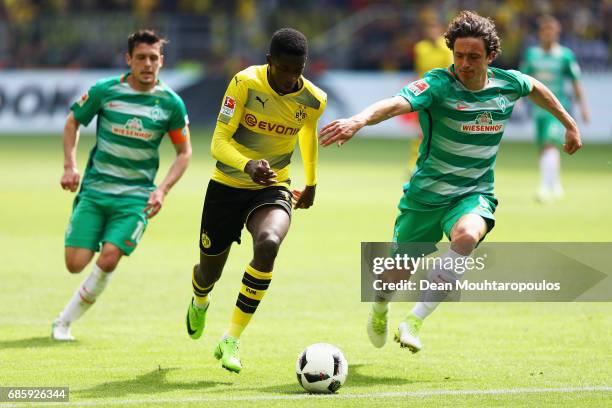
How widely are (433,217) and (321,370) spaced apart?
62.5 inches

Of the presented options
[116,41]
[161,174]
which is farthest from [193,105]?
[161,174]

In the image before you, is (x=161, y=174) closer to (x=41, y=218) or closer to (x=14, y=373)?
(x=41, y=218)

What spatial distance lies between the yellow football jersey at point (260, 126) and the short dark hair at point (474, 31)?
0.90m

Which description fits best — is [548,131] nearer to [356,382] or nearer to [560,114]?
[560,114]

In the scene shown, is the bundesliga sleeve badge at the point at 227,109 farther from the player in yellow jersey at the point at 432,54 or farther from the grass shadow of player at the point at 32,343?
the player in yellow jersey at the point at 432,54

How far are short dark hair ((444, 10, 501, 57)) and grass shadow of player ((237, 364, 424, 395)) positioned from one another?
6.85 ft

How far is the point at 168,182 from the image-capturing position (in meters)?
8.30

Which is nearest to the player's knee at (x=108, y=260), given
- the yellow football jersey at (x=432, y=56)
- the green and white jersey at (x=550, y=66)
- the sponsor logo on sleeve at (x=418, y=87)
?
the sponsor logo on sleeve at (x=418, y=87)

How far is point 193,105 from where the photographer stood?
3053cm

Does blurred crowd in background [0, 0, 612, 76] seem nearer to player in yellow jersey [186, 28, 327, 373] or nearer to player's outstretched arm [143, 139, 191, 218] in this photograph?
player's outstretched arm [143, 139, 191, 218]

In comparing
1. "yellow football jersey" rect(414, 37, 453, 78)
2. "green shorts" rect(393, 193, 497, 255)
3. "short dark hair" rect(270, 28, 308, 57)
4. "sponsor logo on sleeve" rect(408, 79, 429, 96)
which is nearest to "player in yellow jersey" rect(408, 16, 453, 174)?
"yellow football jersey" rect(414, 37, 453, 78)

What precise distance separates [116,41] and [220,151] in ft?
85.1

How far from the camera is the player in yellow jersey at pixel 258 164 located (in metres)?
6.89

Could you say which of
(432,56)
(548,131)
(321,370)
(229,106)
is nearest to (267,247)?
(321,370)
